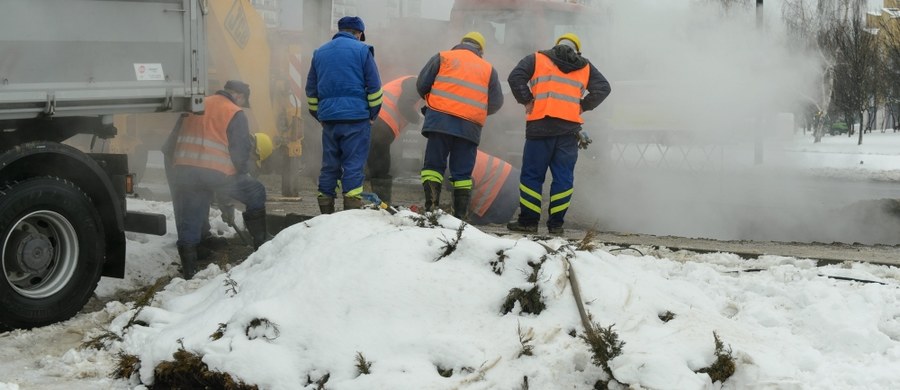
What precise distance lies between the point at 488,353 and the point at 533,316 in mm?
392

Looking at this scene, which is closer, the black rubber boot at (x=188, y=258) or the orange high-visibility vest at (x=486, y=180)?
the black rubber boot at (x=188, y=258)

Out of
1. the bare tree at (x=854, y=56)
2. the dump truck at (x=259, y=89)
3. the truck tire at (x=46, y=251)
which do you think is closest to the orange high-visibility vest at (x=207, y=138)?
the truck tire at (x=46, y=251)

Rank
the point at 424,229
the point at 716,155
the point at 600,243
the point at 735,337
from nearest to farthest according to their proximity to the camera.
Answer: the point at 735,337
the point at 424,229
the point at 600,243
the point at 716,155


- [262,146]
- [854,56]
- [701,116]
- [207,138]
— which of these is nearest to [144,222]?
[207,138]

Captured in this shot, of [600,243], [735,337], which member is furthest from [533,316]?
[600,243]

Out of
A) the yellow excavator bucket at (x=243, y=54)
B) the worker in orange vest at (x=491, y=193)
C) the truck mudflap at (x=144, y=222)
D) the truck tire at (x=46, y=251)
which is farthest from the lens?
the yellow excavator bucket at (x=243, y=54)

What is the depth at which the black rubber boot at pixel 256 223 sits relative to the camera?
25.8 feet

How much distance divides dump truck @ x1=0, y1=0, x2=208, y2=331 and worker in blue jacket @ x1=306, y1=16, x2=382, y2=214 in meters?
1.19

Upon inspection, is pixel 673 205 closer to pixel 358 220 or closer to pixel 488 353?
pixel 358 220

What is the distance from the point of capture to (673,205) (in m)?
13.1

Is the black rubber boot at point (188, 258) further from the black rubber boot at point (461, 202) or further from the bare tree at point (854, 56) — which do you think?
the bare tree at point (854, 56)

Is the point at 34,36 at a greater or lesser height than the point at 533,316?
greater

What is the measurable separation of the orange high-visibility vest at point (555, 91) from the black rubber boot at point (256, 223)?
2.31 metres

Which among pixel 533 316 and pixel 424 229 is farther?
pixel 424 229
